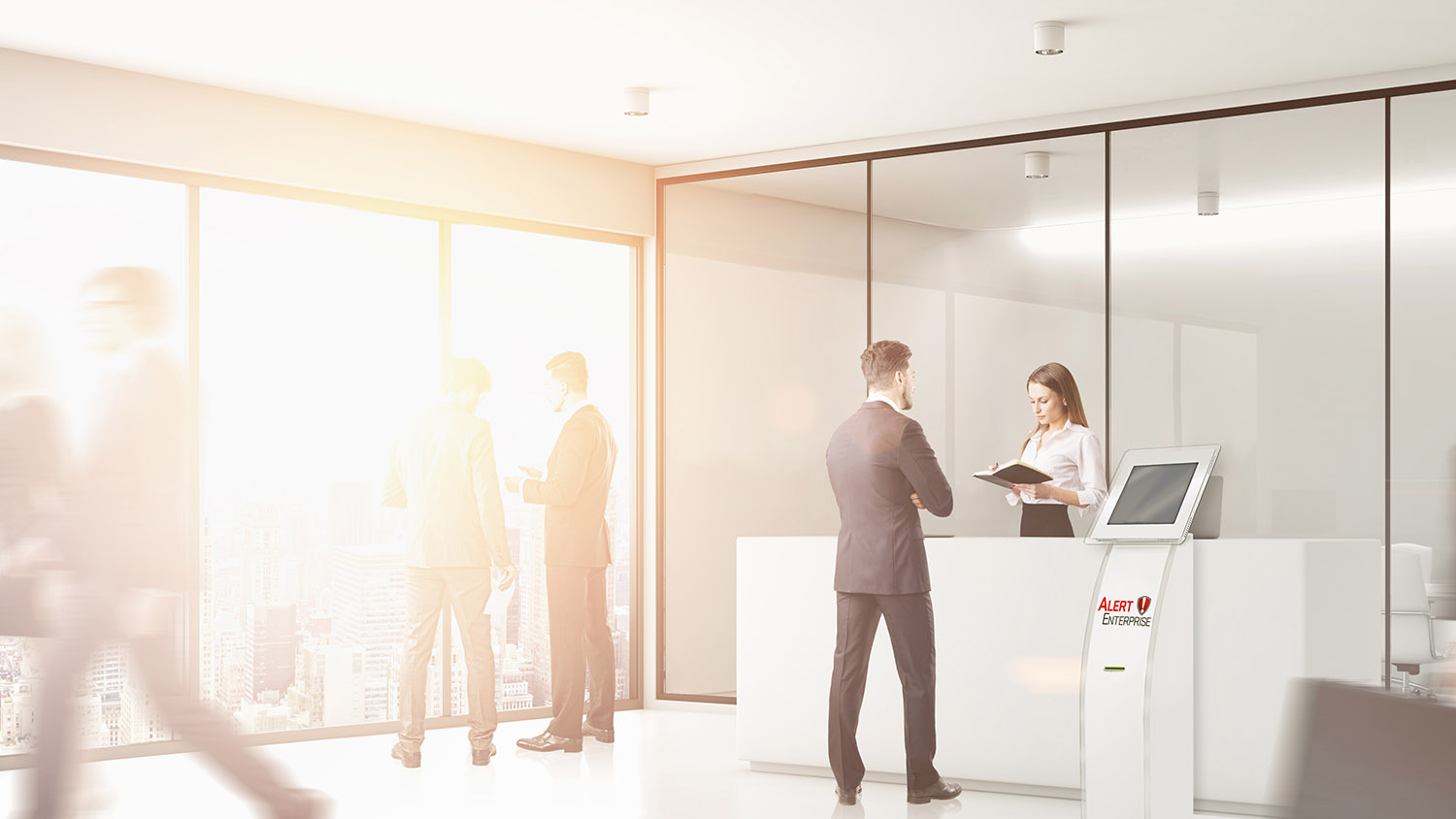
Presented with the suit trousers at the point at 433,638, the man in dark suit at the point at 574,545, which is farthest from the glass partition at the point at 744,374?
the suit trousers at the point at 433,638

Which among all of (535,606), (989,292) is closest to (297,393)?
(535,606)

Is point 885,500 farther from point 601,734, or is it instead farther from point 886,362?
point 601,734

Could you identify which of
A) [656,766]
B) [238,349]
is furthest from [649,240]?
[656,766]

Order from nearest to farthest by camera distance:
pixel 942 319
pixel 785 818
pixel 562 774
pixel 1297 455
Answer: pixel 785 818 < pixel 562 774 < pixel 1297 455 < pixel 942 319

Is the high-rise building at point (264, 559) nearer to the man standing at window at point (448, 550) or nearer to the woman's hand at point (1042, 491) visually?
the man standing at window at point (448, 550)

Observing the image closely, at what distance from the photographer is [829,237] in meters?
7.28

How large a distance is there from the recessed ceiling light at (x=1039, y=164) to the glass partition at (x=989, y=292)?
0.01m

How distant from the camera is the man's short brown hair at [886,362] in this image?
482 cm

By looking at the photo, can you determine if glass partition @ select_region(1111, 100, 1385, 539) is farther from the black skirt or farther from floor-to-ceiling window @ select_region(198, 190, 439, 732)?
floor-to-ceiling window @ select_region(198, 190, 439, 732)

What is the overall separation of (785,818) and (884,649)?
3.03ft

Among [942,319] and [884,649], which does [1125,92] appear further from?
[884,649]

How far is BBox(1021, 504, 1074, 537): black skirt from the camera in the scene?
5914 millimetres

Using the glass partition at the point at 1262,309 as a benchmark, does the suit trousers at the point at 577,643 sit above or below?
below

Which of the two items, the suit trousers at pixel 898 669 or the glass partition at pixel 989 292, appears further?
the glass partition at pixel 989 292
